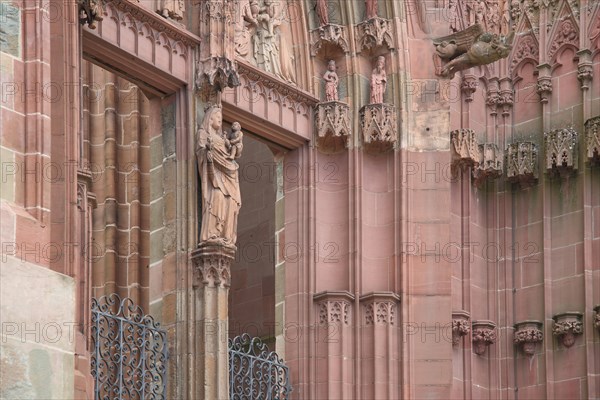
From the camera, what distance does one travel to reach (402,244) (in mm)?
27172

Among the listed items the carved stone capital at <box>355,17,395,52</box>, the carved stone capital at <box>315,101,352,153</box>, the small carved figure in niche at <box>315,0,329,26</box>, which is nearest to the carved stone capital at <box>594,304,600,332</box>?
the carved stone capital at <box>315,101,352,153</box>

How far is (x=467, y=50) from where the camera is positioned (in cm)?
2777

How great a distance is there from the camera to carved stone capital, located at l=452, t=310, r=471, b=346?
90.9 ft

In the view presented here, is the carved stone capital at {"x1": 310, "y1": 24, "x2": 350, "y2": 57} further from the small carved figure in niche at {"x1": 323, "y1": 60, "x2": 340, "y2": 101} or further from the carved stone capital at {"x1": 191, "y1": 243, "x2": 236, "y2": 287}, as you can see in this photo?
the carved stone capital at {"x1": 191, "y1": 243, "x2": 236, "y2": 287}

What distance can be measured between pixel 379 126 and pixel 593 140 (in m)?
2.75

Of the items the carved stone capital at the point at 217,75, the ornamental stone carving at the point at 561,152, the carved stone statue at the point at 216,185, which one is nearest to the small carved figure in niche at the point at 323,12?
the carved stone capital at the point at 217,75

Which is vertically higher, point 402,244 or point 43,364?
point 402,244

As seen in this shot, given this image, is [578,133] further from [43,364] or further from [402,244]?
[43,364]

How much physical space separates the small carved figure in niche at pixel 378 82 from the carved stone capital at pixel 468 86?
1.54 metres

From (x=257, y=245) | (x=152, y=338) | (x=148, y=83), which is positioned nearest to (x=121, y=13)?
(x=148, y=83)

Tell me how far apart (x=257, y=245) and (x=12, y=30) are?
10.6 m

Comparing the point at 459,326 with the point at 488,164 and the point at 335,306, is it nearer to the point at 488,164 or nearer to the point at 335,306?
the point at 335,306

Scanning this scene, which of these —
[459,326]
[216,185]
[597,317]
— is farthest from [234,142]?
[597,317]

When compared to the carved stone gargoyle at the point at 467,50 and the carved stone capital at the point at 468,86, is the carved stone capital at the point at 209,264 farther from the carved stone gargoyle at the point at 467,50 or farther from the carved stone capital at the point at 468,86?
the carved stone capital at the point at 468,86
